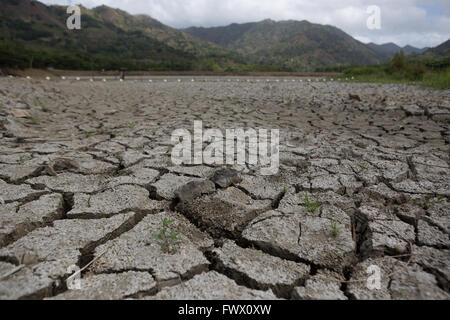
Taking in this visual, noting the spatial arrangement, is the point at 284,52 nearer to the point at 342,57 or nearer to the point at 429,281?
the point at 342,57

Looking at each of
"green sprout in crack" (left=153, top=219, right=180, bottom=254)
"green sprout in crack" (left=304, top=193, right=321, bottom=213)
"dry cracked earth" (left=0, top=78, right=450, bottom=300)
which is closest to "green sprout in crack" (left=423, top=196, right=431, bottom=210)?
"dry cracked earth" (left=0, top=78, right=450, bottom=300)

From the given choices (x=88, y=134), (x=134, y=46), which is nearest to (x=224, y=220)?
(x=88, y=134)

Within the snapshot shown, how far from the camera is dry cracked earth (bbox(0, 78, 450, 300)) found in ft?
3.22

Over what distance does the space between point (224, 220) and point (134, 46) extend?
4897 centimetres

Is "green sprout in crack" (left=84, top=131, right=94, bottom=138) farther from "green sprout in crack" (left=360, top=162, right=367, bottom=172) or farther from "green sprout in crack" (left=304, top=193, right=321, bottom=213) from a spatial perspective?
"green sprout in crack" (left=360, top=162, right=367, bottom=172)

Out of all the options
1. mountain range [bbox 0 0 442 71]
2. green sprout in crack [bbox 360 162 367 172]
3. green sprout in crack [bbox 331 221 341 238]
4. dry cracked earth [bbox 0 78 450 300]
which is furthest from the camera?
mountain range [bbox 0 0 442 71]

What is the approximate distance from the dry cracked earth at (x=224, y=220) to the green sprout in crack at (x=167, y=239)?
0.02 metres

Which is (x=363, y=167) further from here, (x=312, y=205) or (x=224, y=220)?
(x=224, y=220)

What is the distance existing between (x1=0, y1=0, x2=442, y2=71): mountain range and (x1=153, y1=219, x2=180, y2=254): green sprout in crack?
47.4 ft

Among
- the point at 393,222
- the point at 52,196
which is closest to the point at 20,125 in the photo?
the point at 52,196

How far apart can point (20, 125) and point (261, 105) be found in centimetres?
395

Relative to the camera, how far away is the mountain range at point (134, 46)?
19.5m

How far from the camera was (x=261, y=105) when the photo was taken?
5.30 m

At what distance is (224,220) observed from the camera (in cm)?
140
